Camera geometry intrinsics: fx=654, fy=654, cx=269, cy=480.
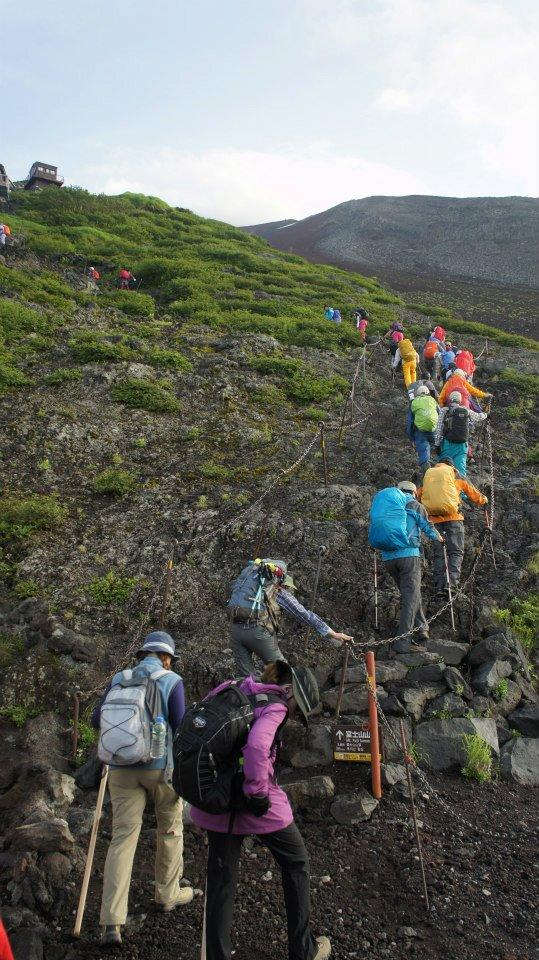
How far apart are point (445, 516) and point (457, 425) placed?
252cm

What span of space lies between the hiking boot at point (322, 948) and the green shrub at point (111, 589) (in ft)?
18.3

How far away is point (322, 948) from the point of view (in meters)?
4.16

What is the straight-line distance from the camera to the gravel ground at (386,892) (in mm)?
4344

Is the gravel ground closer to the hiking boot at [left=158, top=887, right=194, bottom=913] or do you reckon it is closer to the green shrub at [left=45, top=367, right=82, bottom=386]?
the hiking boot at [left=158, top=887, right=194, bottom=913]

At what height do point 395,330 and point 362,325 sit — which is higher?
point 362,325

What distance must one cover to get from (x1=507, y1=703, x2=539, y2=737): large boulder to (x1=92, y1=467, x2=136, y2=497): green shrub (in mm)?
7652

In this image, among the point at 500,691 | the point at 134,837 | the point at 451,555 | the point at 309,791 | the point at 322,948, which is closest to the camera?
the point at 322,948

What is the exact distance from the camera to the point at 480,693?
7.14 m

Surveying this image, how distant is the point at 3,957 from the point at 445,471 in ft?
25.0

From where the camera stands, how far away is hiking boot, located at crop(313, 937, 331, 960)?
4.09 meters

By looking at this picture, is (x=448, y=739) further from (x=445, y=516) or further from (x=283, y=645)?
(x=445, y=516)

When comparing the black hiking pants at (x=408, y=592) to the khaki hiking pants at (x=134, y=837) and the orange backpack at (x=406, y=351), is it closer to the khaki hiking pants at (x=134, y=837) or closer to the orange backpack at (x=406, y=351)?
the khaki hiking pants at (x=134, y=837)

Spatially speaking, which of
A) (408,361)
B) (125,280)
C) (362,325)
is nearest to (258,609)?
(408,361)

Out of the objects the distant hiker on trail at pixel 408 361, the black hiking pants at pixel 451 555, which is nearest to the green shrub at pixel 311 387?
the distant hiker on trail at pixel 408 361
